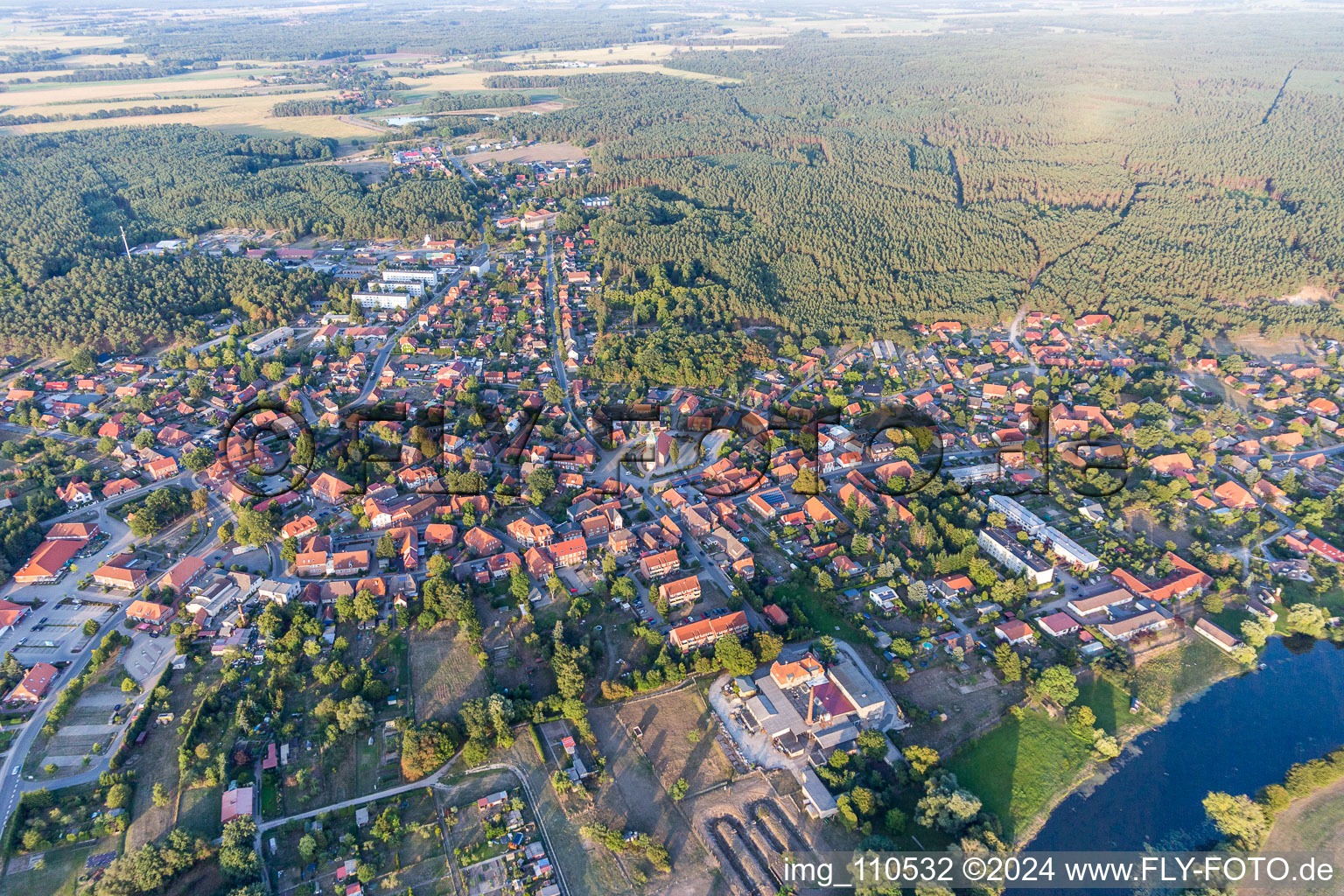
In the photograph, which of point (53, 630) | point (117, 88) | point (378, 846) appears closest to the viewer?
point (378, 846)

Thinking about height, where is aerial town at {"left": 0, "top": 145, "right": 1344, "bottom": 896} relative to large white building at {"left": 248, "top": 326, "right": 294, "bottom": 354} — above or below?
below

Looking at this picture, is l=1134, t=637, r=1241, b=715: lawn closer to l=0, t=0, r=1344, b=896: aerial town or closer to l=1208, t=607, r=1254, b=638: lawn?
l=0, t=0, r=1344, b=896: aerial town

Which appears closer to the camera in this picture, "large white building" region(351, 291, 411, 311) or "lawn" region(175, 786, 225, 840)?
"lawn" region(175, 786, 225, 840)

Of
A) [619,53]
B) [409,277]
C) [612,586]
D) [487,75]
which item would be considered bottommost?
[612,586]

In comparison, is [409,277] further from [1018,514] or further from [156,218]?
[1018,514]

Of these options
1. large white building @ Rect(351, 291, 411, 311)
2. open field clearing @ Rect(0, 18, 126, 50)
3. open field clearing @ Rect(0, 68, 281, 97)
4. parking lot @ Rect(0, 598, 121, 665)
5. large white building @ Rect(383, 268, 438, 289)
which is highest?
open field clearing @ Rect(0, 18, 126, 50)

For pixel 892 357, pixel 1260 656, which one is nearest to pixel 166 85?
pixel 892 357

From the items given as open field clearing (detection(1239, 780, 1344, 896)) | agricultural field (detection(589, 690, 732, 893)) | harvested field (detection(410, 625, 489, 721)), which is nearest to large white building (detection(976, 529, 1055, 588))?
open field clearing (detection(1239, 780, 1344, 896))

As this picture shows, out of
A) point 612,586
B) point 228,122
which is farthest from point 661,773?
point 228,122
